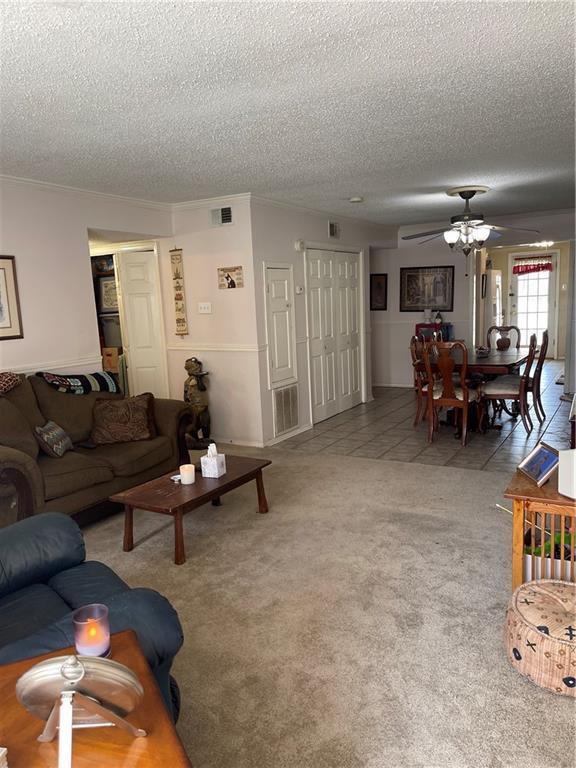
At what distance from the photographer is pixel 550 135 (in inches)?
138

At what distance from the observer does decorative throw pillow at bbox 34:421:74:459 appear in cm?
368

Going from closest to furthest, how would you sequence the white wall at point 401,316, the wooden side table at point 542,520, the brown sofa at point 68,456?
1. the wooden side table at point 542,520
2. the brown sofa at point 68,456
3. the white wall at point 401,316

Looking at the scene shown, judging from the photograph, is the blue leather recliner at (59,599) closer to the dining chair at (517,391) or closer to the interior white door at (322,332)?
the interior white door at (322,332)

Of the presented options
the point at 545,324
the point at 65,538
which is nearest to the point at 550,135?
the point at 65,538

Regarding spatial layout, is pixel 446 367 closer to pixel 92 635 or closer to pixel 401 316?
pixel 401 316

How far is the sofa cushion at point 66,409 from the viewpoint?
4008 mm

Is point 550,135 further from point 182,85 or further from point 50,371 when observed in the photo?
point 50,371

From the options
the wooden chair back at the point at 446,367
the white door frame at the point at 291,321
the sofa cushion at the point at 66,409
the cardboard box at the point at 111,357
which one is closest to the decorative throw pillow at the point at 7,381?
the sofa cushion at the point at 66,409

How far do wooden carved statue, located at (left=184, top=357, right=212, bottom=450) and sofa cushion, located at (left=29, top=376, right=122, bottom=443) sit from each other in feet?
4.47

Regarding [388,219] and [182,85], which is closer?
[182,85]

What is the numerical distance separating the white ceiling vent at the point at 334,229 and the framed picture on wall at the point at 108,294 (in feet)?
8.43

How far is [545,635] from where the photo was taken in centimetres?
192

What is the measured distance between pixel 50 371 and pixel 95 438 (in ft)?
2.37

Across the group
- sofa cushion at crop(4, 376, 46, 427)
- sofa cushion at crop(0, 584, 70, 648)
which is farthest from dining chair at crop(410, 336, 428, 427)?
sofa cushion at crop(0, 584, 70, 648)
